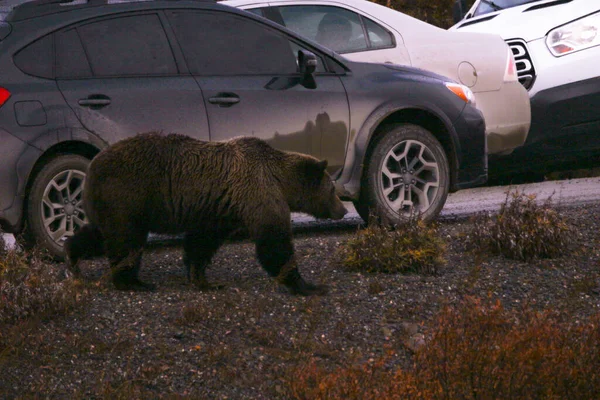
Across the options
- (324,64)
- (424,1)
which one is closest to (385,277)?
(324,64)

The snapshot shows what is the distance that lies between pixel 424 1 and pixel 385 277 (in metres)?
10.6

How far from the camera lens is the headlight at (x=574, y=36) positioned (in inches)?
481

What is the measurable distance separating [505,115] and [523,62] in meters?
1.23

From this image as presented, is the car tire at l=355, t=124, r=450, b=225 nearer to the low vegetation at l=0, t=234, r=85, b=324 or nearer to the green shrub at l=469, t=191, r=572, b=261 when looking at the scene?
the green shrub at l=469, t=191, r=572, b=261

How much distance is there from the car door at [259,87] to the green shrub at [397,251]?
163 cm

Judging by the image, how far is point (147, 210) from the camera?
24.5ft

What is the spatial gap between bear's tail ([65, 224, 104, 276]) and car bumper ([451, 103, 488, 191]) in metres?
3.37

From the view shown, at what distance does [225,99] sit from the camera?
9.12m

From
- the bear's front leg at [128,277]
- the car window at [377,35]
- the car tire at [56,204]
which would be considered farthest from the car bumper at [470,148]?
the bear's front leg at [128,277]

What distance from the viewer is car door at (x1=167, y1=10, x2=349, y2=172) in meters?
9.16

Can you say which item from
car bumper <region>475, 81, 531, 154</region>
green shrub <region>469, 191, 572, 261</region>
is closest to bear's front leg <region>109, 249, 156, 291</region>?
green shrub <region>469, 191, 572, 261</region>

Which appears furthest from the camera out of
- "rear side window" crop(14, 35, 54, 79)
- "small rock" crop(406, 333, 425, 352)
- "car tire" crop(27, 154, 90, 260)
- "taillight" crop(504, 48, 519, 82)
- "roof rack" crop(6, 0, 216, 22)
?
"taillight" crop(504, 48, 519, 82)

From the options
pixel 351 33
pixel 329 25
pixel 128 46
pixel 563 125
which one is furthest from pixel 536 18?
pixel 128 46

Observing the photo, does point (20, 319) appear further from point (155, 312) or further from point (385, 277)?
point (385, 277)
